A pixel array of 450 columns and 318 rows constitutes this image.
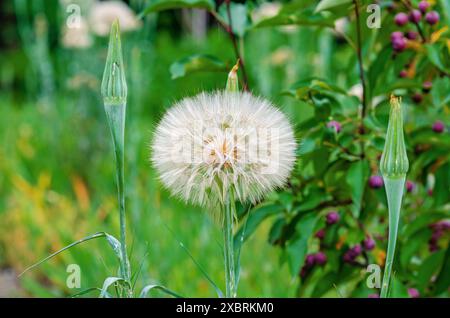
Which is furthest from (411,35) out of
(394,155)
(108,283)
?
(108,283)

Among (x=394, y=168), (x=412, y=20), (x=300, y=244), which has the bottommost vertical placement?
(x=300, y=244)

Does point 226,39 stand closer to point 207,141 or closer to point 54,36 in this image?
point 54,36

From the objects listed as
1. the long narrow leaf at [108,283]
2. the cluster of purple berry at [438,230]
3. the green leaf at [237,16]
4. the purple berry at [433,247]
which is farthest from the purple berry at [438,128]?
the long narrow leaf at [108,283]

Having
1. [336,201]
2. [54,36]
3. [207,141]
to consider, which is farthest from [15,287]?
[54,36]

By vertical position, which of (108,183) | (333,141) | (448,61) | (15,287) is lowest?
(15,287)

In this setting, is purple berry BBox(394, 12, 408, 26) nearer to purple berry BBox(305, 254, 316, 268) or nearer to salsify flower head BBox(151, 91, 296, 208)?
purple berry BBox(305, 254, 316, 268)

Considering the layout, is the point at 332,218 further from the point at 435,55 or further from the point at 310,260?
the point at 435,55
